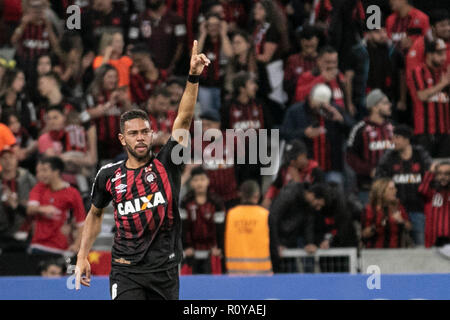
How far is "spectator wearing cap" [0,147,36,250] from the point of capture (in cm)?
973

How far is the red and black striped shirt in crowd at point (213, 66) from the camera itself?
11156 mm

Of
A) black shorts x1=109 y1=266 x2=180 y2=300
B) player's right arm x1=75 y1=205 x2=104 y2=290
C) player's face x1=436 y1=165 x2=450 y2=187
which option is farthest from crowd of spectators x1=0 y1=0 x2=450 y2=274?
black shorts x1=109 y1=266 x2=180 y2=300

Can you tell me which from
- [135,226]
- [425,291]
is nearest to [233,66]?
[425,291]

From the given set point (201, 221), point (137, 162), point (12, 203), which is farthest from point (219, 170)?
point (137, 162)

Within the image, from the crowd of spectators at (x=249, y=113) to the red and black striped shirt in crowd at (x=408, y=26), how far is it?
0.05 feet

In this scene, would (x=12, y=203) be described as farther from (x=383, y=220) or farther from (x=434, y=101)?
(x=434, y=101)

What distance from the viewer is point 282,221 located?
932 centimetres

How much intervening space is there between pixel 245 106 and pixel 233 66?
0.79 m

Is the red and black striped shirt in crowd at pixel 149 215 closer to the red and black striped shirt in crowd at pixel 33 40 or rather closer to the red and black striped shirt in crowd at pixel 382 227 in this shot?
the red and black striped shirt in crowd at pixel 382 227

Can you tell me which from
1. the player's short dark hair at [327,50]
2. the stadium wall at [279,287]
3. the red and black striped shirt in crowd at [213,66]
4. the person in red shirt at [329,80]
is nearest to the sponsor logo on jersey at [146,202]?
the stadium wall at [279,287]

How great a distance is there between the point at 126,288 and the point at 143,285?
103mm

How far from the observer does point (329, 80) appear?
34.6 ft
